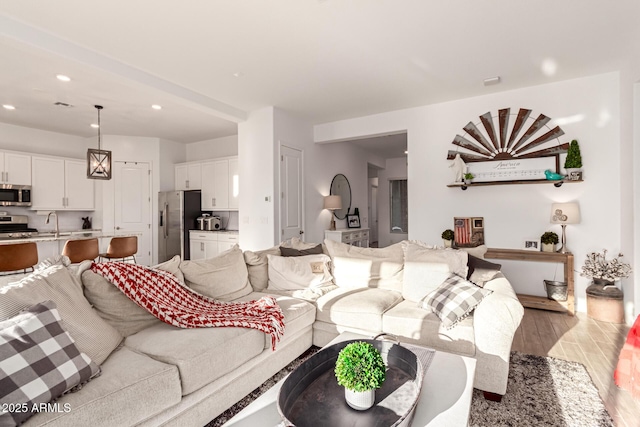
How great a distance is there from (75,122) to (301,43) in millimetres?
4702

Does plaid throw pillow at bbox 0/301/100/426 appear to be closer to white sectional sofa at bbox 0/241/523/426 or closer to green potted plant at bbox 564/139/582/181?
white sectional sofa at bbox 0/241/523/426

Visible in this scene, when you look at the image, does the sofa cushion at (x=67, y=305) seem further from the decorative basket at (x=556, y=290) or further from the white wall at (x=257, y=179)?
the decorative basket at (x=556, y=290)

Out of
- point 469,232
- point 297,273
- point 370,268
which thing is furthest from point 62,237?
point 469,232

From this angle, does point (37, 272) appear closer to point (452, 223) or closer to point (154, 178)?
point (452, 223)

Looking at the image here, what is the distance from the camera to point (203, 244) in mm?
6371

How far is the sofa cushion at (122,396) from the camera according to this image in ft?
4.23

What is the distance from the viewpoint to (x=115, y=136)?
6.51 meters

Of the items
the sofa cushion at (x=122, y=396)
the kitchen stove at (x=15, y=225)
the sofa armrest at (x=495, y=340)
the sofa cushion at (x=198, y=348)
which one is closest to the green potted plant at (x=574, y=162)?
the sofa armrest at (x=495, y=340)

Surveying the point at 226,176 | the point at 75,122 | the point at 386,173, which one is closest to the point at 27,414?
the point at 226,176

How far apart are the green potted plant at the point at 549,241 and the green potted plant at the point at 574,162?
0.69 m

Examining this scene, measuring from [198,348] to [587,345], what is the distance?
127 inches

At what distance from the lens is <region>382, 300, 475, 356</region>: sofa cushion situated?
2.25 m

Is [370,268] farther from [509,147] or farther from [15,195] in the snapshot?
[15,195]

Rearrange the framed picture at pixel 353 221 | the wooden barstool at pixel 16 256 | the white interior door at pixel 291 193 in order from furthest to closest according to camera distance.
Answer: the framed picture at pixel 353 221 → the white interior door at pixel 291 193 → the wooden barstool at pixel 16 256
